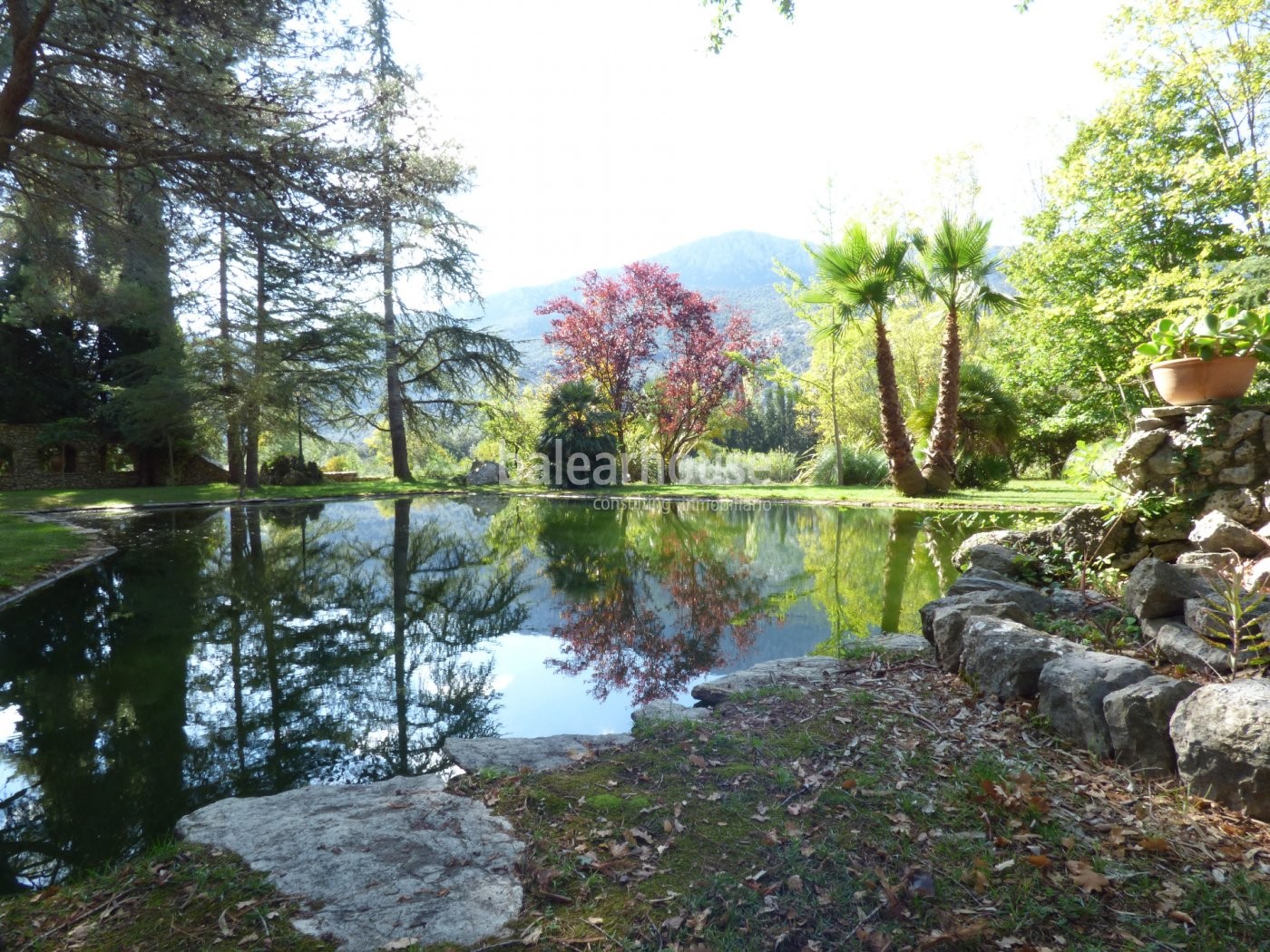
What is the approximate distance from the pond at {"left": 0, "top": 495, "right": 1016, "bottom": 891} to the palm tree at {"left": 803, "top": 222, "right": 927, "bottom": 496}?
159 inches

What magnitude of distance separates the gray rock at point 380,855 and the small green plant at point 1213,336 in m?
5.63

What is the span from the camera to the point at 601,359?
22891mm

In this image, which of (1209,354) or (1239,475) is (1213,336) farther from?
(1239,475)

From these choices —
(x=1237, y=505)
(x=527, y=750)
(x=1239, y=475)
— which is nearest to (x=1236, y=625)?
(x=1237, y=505)

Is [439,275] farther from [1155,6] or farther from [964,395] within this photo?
[1155,6]

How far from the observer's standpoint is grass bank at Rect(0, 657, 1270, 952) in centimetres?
179

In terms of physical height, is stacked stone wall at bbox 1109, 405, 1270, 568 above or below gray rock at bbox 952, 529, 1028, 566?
above

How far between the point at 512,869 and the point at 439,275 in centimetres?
2220

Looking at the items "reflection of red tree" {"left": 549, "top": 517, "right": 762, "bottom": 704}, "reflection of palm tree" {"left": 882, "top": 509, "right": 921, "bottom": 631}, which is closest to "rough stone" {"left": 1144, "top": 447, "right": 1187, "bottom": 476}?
"reflection of palm tree" {"left": 882, "top": 509, "right": 921, "bottom": 631}

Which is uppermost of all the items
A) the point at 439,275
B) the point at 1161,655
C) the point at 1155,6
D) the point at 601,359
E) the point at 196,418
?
the point at 1155,6

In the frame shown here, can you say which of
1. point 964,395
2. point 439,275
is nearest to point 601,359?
point 439,275

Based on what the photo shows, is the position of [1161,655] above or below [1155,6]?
below

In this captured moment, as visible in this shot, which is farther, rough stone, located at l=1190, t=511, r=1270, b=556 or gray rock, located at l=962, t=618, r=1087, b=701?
rough stone, located at l=1190, t=511, r=1270, b=556

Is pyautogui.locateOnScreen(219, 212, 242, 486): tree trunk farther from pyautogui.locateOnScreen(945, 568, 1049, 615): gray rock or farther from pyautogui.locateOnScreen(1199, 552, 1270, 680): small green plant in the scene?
pyautogui.locateOnScreen(1199, 552, 1270, 680): small green plant
